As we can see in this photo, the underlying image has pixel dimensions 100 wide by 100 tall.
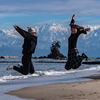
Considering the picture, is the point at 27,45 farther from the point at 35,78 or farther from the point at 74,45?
the point at 35,78

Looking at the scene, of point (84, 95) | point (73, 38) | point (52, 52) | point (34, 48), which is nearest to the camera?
point (84, 95)

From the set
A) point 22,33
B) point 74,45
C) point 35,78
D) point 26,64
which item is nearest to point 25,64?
point 26,64

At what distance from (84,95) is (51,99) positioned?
1.15 meters

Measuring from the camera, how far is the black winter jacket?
11.7 m

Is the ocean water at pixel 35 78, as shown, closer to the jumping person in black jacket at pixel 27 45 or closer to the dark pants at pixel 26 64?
the dark pants at pixel 26 64

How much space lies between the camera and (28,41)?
39.2 ft

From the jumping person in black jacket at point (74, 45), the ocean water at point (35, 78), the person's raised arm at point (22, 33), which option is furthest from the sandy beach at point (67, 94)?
the person's raised arm at point (22, 33)

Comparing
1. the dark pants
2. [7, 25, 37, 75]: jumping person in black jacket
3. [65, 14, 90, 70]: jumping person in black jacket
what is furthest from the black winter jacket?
[65, 14, 90, 70]: jumping person in black jacket

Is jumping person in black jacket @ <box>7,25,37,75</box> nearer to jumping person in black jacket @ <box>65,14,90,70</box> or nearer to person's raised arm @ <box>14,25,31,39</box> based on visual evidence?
person's raised arm @ <box>14,25,31,39</box>

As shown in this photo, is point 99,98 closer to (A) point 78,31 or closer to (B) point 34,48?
(A) point 78,31

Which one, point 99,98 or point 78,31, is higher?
point 78,31

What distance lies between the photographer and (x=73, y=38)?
11.2 meters

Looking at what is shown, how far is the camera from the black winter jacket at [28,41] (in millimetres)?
11672

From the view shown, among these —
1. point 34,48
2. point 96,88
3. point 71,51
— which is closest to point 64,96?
point 96,88
